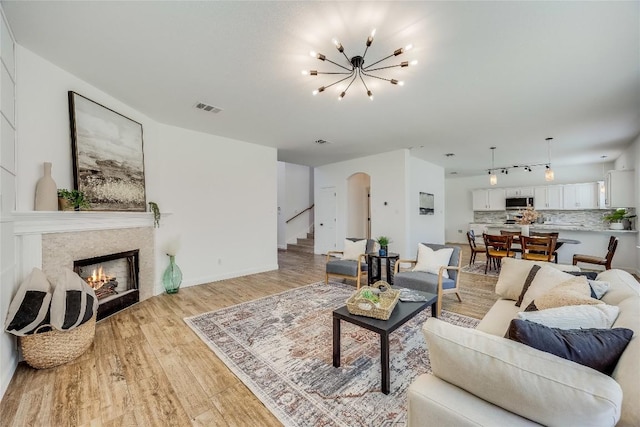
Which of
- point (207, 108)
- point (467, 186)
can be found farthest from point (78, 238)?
point (467, 186)

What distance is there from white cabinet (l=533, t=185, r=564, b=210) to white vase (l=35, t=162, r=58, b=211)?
11420 millimetres

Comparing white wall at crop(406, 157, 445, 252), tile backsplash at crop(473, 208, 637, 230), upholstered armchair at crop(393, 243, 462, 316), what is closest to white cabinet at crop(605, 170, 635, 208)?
tile backsplash at crop(473, 208, 637, 230)

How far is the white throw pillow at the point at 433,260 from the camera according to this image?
12.0 feet

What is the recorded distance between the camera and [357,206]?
810 cm

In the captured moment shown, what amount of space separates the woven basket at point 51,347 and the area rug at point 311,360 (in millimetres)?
1003

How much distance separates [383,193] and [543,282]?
4.52 m

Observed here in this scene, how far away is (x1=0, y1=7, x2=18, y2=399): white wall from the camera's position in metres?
2.01

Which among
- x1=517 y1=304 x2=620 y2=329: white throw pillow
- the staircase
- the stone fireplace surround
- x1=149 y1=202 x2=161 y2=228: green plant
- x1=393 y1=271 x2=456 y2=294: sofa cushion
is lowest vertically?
the staircase

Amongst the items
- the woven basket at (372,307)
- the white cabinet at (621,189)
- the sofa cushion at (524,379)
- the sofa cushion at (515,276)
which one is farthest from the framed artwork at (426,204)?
the sofa cushion at (524,379)

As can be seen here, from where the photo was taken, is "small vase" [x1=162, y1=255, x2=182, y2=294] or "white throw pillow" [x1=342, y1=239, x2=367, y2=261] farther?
"white throw pillow" [x1=342, y1=239, x2=367, y2=261]

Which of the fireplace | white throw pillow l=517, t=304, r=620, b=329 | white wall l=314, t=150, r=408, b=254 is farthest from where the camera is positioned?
white wall l=314, t=150, r=408, b=254

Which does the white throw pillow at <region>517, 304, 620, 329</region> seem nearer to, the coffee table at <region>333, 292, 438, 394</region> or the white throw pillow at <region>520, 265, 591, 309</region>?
the white throw pillow at <region>520, 265, 591, 309</region>

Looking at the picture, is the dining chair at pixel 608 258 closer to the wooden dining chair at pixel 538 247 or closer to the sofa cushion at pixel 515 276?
the wooden dining chair at pixel 538 247

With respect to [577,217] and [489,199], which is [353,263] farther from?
[577,217]
